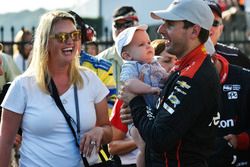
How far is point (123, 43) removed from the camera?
4988 millimetres

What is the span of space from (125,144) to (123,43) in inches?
37.9

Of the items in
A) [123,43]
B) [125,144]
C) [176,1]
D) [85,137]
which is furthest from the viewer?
[125,144]

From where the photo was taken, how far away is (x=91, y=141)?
4.49 metres

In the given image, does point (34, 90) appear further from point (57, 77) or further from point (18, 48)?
point (18, 48)

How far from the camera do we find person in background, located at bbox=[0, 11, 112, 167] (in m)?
4.48

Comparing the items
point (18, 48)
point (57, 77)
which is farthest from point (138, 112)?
point (18, 48)

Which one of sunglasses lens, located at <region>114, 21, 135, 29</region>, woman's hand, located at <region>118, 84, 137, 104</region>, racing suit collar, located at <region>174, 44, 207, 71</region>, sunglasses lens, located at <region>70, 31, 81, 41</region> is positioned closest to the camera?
racing suit collar, located at <region>174, 44, 207, 71</region>

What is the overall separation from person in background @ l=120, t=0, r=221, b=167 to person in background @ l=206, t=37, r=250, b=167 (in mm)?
820

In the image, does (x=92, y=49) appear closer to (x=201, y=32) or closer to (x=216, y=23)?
(x=216, y=23)

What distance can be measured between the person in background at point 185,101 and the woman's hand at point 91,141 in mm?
481

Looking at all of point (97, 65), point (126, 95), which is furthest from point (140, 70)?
point (97, 65)

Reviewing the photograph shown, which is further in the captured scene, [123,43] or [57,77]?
[123,43]

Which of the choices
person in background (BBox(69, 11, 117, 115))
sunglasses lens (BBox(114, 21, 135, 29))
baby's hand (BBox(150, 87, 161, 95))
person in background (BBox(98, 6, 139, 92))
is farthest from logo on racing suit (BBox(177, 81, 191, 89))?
sunglasses lens (BBox(114, 21, 135, 29))

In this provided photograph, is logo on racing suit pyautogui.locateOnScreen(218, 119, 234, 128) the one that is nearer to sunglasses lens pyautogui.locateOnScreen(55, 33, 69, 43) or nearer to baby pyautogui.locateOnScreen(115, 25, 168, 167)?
baby pyautogui.locateOnScreen(115, 25, 168, 167)
